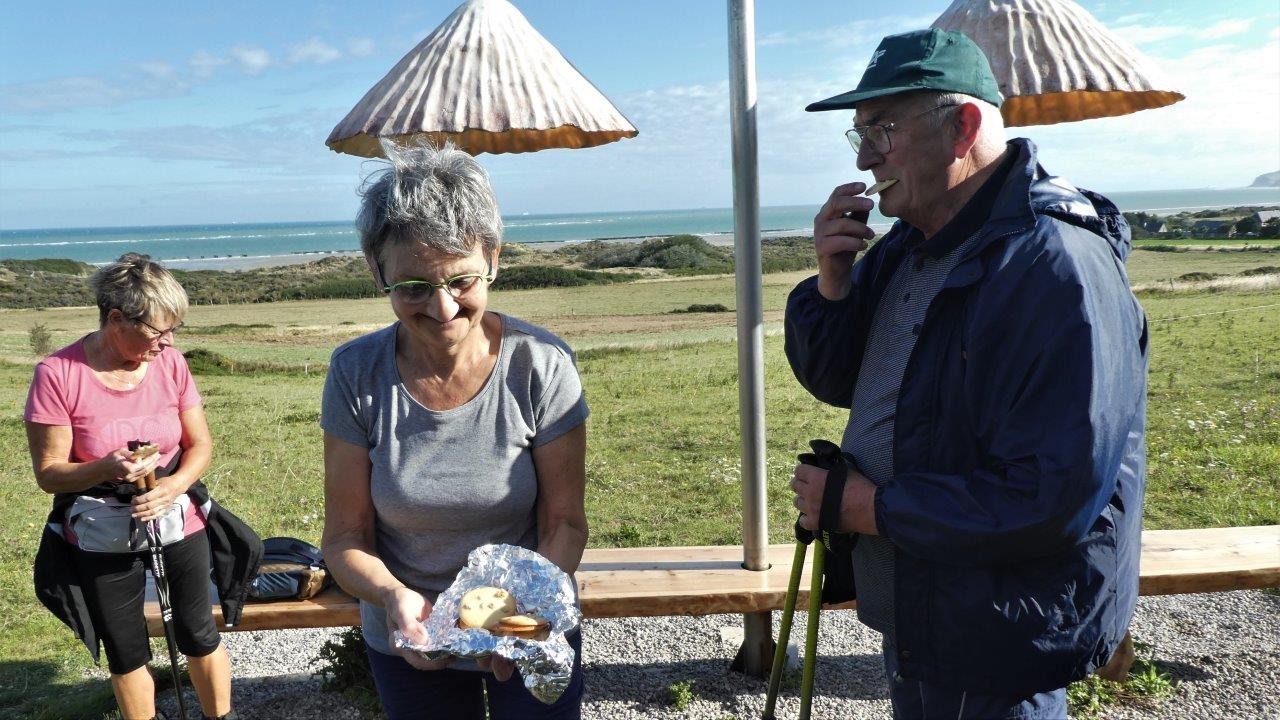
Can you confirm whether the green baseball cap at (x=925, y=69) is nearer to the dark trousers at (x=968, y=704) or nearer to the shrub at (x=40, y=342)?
the dark trousers at (x=968, y=704)

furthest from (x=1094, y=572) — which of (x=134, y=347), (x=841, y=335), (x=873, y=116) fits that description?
(x=134, y=347)

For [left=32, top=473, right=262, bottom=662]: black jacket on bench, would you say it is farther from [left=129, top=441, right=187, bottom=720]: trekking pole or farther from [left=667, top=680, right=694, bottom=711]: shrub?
[left=667, top=680, right=694, bottom=711]: shrub

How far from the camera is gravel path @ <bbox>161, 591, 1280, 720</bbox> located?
12.3 feet

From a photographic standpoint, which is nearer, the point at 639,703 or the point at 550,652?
the point at 550,652

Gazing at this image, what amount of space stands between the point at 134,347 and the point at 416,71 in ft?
4.60

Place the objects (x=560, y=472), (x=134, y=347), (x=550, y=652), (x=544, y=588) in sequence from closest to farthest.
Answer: (x=550, y=652) < (x=544, y=588) < (x=560, y=472) < (x=134, y=347)

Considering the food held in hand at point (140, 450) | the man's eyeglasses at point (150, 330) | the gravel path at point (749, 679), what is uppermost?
the man's eyeglasses at point (150, 330)

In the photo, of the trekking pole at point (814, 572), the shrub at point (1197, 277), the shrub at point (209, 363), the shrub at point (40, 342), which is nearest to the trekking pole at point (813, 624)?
the trekking pole at point (814, 572)

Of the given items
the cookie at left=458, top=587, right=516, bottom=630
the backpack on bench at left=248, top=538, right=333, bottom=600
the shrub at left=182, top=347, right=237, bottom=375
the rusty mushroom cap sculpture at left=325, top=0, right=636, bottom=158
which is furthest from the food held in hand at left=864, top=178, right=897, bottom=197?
the shrub at left=182, top=347, right=237, bottom=375

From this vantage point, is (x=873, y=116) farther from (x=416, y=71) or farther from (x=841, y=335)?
(x=416, y=71)

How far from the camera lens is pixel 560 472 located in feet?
6.79

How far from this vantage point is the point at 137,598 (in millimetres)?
3264

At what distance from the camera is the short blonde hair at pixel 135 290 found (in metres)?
3.08

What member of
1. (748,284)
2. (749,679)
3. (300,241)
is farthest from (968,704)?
(300,241)
